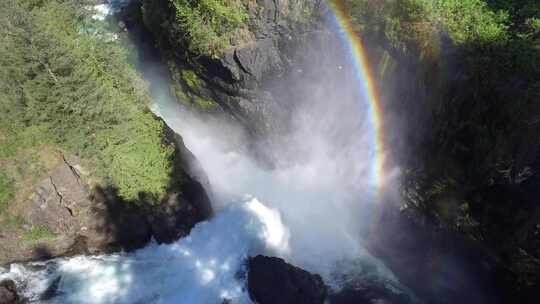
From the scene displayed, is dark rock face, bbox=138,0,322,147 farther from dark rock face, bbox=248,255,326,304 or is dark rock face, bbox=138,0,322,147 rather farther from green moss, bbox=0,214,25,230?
green moss, bbox=0,214,25,230

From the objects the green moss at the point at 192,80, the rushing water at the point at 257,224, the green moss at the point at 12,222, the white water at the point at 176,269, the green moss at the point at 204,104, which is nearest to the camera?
the white water at the point at 176,269

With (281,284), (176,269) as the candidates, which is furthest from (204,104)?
(281,284)

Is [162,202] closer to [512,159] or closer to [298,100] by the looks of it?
[298,100]

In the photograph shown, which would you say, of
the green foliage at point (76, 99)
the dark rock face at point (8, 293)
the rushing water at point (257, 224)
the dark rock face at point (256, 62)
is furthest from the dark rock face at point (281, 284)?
the dark rock face at point (8, 293)

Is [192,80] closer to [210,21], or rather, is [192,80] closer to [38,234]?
[210,21]

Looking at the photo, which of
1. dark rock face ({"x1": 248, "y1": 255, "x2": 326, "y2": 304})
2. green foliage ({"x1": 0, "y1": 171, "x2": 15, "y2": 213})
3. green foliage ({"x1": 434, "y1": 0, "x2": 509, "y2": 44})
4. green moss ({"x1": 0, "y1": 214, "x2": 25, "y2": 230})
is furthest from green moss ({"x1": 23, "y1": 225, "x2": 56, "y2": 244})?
green foliage ({"x1": 434, "y1": 0, "x2": 509, "y2": 44})

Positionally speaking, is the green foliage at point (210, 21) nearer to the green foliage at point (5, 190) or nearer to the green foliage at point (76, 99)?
the green foliage at point (76, 99)
